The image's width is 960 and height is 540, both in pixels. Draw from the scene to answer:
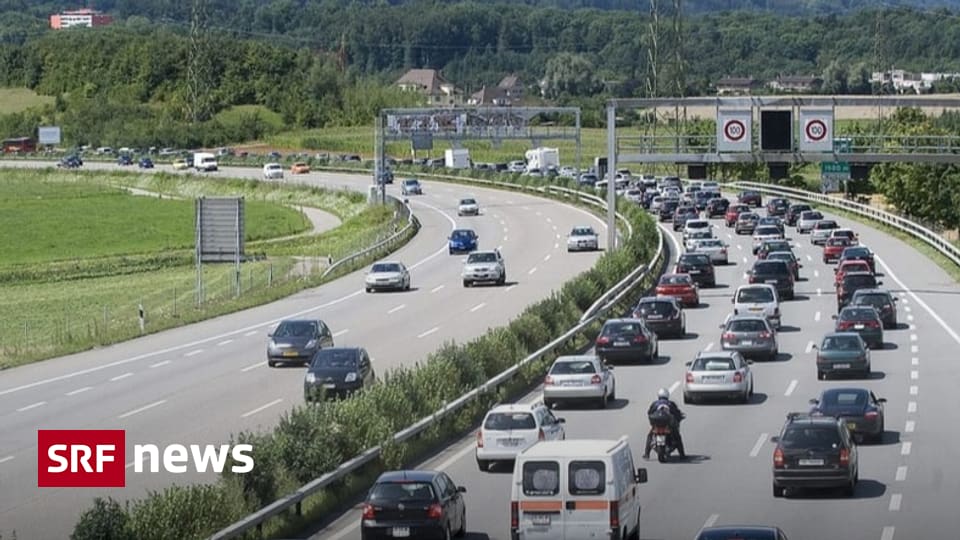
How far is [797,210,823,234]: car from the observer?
9456cm

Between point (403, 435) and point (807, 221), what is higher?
point (807, 221)

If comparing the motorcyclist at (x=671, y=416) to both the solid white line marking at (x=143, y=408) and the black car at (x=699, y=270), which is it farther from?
the black car at (x=699, y=270)

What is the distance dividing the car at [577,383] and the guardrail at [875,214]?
3810 centimetres

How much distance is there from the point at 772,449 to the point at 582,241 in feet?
164

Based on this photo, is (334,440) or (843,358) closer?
(334,440)

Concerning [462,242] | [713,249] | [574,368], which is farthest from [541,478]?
[462,242]

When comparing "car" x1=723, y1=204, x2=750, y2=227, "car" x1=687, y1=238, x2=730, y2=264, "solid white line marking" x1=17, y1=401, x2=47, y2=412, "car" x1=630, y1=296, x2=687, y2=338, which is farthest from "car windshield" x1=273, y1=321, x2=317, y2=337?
"car" x1=723, y1=204, x2=750, y2=227

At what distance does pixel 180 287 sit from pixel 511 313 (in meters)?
21.4

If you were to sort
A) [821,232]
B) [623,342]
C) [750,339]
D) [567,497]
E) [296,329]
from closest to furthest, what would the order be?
[567,497], [623,342], [750,339], [296,329], [821,232]

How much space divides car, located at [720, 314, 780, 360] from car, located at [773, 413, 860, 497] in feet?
62.5

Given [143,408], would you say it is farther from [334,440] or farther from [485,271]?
[485,271]

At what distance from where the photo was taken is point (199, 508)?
23.6 meters

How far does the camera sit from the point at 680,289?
62500 millimetres

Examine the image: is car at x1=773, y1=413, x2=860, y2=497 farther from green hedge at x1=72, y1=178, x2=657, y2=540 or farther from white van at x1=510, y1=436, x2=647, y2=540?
green hedge at x1=72, y1=178, x2=657, y2=540
